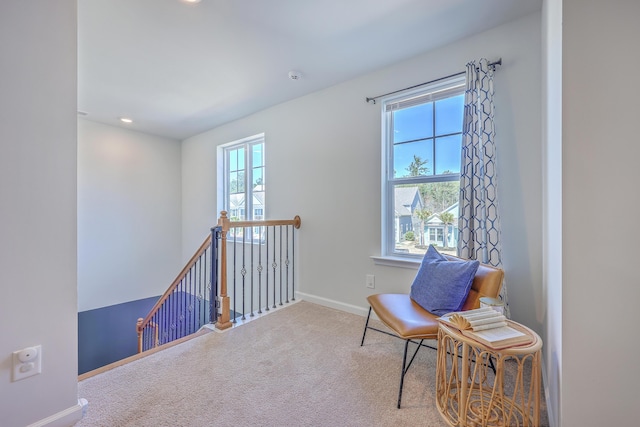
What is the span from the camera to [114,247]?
408cm

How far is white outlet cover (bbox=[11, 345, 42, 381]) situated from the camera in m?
1.12

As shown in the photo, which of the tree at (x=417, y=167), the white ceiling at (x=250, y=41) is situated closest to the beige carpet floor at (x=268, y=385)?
the tree at (x=417, y=167)

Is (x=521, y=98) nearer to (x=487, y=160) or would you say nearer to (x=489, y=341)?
(x=487, y=160)

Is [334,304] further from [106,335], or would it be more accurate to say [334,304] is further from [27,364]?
[106,335]

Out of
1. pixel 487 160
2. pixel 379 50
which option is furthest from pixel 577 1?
pixel 379 50

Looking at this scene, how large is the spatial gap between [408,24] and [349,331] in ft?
7.75

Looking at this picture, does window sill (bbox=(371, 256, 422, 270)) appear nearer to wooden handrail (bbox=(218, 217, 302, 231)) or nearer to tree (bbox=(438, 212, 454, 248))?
tree (bbox=(438, 212, 454, 248))

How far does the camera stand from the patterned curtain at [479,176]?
185 cm

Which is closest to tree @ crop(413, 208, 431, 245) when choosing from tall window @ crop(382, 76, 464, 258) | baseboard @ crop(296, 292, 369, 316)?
tall window @ crop(382, 76, 464, 258)

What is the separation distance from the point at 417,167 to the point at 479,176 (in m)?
0.56

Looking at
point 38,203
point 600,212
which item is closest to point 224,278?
point 38,203

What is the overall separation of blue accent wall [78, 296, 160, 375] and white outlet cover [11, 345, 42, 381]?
3261 millimetres

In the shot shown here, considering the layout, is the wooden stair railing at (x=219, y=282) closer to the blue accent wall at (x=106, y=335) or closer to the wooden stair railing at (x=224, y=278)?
the wooden stair railing at (x=224, y=278)

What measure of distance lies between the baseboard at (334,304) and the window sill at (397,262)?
1.59ft
